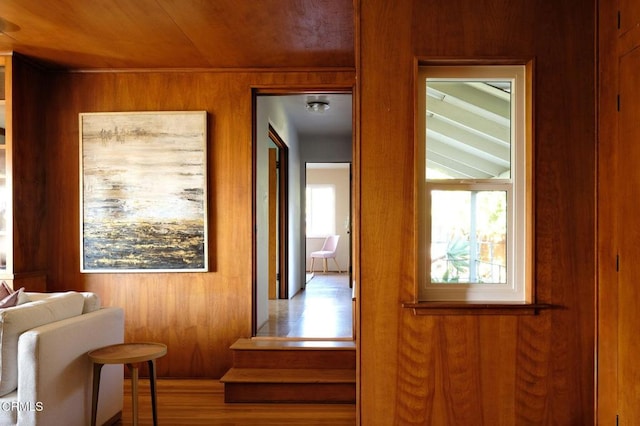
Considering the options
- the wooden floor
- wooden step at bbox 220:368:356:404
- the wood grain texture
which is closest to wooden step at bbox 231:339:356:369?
wooden step at bbox 220:368:356:404

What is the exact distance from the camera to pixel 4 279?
11.8ft

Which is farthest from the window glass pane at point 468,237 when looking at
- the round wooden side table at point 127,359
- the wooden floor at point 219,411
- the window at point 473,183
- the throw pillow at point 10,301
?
the throw pillow at point 10,301

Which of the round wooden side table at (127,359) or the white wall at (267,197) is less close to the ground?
the white wall at (267,197)

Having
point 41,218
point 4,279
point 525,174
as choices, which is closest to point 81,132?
point 41,218

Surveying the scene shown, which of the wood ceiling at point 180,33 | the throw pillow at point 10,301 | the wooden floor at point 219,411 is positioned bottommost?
the wooden floor at point 219,411

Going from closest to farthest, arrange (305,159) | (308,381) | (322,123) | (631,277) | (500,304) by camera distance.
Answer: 1. (631,277)
2. (500,304)
3. (308,381)
4. (322,123)
5. (305,159)

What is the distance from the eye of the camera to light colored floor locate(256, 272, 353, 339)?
170 inches

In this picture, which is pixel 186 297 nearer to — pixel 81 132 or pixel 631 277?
pixel 81 132

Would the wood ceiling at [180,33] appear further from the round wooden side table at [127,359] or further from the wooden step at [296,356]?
the wooden step at [296,356]

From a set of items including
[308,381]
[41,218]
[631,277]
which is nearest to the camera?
[631,277]

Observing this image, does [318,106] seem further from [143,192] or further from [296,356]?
[296,356]

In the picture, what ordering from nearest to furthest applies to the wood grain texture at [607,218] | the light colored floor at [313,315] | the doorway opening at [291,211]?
the wood grain texture at [607,218] → the light colored floor at [313,315] → the doorway opening at [291,211]

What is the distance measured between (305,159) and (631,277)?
6143mm

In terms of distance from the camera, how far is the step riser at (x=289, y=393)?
3.51 metres
